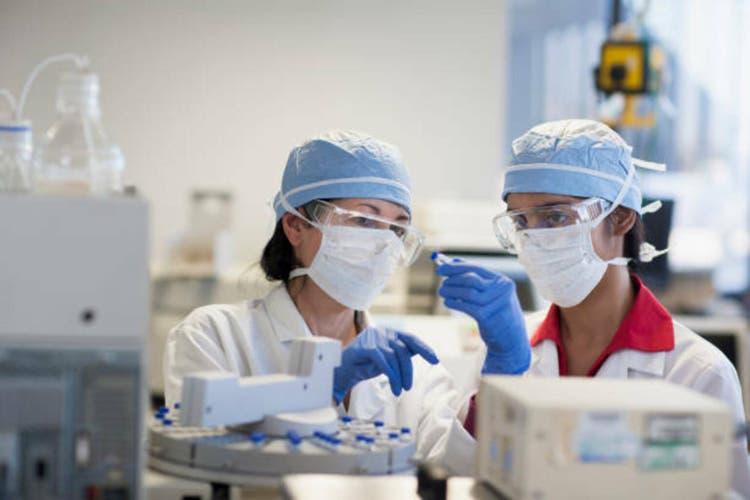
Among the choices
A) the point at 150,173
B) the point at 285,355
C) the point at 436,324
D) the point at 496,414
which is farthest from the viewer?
the point at 150,173

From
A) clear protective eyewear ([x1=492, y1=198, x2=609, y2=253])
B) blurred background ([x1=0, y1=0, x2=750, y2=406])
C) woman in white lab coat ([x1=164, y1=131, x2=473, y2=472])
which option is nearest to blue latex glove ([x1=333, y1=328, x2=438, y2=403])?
woman in white lab coat ([x1=164, y1=131, x2=473, y2=472])

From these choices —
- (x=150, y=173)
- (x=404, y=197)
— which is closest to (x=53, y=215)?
(x=404, y=197)

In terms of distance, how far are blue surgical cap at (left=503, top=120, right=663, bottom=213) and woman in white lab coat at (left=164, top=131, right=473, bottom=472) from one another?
0.78 ft

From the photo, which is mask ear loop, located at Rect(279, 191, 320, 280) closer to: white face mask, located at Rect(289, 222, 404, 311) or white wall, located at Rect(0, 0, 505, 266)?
white face mask, located at Rect(289, 222, 404, 311)

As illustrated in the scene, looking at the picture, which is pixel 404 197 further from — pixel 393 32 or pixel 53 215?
pixel 393 32

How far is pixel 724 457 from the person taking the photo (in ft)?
3.69

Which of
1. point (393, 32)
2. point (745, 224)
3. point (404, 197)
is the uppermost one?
point (393, 32)

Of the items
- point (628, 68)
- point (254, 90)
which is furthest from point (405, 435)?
point (254, 90)

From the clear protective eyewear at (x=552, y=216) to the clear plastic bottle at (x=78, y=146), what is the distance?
788mm

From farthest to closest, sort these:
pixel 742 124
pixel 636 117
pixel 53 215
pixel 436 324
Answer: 1. pixel 742 124
2. pixel 636 117
3. pixel 436 324
4. pixel 53 215

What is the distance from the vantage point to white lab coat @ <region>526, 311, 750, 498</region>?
1547 millimetres

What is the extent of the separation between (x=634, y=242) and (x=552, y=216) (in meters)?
0.19

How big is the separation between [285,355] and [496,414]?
69 centimetres

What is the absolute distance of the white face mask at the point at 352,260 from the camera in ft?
6.22
